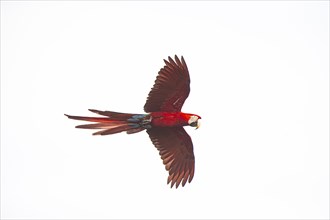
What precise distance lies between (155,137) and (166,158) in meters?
0.53

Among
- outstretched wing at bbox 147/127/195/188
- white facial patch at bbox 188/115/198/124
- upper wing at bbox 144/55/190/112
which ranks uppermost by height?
upper wing at bbox 144/55/190/112

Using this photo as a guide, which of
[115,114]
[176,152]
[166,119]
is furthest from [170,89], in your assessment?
[176,152]

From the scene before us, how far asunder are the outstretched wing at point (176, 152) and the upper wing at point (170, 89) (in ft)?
2.17

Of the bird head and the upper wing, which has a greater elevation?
the upper wing

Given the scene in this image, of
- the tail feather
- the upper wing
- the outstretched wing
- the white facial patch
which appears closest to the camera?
the tail feather

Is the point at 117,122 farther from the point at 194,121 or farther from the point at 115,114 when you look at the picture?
the point at 194,121

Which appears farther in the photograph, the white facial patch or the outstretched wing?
the outstretched wing

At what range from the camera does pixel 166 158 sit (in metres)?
11.5

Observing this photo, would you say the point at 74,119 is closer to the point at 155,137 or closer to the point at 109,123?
the point at 109,123

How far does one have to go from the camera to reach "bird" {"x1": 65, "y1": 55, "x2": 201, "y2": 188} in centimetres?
1046

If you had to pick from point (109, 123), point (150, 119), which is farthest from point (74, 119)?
point (150, 119)

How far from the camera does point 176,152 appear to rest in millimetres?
11562

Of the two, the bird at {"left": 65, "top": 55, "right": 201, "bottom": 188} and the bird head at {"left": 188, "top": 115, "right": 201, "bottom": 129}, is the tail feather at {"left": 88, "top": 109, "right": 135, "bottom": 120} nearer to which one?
the bird at {"left": 65, "top": 55, "right": 201, "bottom": 188}

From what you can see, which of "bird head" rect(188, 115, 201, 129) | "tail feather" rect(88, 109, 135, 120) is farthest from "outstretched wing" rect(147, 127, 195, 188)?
"tail feather" rect(88, 109, 135, 120)
